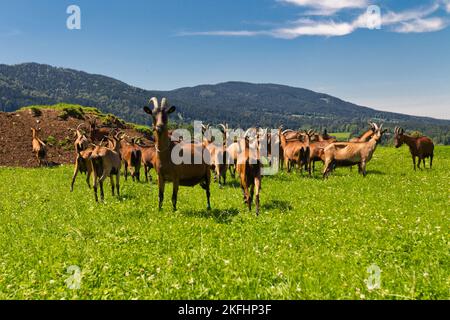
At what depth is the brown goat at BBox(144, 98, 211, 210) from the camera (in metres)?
13.5

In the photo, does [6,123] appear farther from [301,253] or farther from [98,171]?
[301,253]

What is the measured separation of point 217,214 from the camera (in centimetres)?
1445

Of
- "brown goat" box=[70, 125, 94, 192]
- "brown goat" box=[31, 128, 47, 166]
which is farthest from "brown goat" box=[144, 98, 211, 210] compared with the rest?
"brown goat" box=[31, 128, 47, 166]

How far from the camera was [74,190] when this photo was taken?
2089cm

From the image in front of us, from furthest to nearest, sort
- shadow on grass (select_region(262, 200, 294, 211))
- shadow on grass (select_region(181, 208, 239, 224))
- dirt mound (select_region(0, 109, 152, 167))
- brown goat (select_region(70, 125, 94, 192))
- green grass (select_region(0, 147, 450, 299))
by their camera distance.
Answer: dirt mound (select_region(0, 109, 152, 167)), brown goat (select_region(70, 125, 94, 192)), shadow on grass (select_region(262, 200, 294, 211)), shadow on grass (select_region(181, 208, 239, 224)), green grass (select_region(0, 147, 450, 299))

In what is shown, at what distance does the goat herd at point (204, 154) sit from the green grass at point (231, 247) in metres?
1.56

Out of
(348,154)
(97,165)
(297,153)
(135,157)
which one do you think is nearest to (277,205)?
(97,165)

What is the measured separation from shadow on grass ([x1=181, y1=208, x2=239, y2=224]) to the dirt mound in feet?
83.7

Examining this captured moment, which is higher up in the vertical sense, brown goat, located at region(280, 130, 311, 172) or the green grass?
brown goat, located at region(280, 130, 311, 172)

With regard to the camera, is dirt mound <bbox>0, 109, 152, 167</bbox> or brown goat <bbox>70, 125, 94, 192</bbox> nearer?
brown goat <bbox>70, 125, 94, 192</bbox>

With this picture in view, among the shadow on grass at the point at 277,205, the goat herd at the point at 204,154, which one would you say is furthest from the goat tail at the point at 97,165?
the shadow on grass at the point at 277,205

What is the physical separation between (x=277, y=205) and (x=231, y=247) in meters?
6.74

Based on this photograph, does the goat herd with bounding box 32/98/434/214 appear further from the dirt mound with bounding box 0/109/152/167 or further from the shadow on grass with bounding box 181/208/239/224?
the dirt mound with bounding box 0/109/152/167

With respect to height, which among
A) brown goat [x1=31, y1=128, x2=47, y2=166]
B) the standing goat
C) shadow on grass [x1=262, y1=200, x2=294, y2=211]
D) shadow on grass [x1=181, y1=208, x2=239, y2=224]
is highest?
the standing goat
